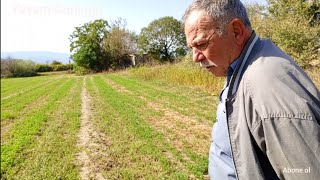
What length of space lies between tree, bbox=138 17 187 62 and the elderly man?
139 ft

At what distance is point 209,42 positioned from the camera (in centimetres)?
140

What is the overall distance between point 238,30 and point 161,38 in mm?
43871

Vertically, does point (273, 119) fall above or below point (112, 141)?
above

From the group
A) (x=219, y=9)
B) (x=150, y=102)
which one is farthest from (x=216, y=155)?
(x=150, y=102)

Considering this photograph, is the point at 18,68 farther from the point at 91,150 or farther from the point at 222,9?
the point at 222,9

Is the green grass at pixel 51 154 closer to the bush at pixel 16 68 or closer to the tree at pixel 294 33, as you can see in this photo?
the tree at pixel 294 33

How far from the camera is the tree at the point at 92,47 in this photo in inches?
1885

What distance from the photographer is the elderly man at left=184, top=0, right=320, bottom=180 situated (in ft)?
3.20

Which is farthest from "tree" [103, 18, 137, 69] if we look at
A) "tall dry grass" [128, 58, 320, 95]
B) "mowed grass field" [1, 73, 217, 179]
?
"mowed grass field" [1, 73, 217, 179]

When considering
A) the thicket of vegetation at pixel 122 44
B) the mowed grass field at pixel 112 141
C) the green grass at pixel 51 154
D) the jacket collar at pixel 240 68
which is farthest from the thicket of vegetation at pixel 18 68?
the jacket collar at pixel 240 68

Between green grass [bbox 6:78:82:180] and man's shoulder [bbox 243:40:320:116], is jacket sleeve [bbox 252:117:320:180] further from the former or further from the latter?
green grass [bbox 6:78:82:180]

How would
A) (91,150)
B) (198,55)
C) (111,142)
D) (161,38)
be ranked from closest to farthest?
(198,55) → (91,150) → (111,142) → (161,38)

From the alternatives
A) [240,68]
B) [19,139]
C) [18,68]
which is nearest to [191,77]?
[19,139]

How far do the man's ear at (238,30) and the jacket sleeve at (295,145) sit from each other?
48cm
